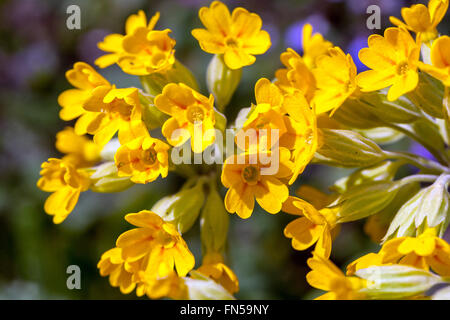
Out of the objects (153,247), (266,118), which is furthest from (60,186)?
(266,118)

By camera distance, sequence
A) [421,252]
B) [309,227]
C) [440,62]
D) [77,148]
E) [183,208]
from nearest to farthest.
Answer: [421,252]
[440,62]
[309,227]
[183,208]
[77,148]

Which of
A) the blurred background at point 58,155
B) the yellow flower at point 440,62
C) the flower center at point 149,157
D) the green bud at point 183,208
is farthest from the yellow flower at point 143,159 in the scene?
the blurred background at point 58,155

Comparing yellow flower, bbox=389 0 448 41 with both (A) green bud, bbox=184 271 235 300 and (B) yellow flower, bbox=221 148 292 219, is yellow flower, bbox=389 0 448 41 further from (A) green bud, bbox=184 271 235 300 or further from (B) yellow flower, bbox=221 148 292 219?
(A) green bud, bbox=184 271 235 300

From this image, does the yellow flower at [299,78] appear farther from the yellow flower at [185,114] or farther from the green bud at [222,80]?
Result: the yellow flower at [185,114]

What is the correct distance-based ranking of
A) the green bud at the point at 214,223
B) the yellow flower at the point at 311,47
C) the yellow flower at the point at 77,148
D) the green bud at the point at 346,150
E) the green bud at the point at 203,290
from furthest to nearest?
the yellow flower at the point at 77,148, the yellow flower at the point at 311,47, the green bud at the point at 214,223, the green bud at the point at 346,150, the green bud at the point at 203,290

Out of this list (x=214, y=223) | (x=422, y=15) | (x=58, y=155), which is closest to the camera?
(x=422, y=15)

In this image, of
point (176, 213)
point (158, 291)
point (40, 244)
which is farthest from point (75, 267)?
point (158, 291)

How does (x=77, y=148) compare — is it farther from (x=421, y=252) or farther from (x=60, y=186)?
(x=421, y=252)

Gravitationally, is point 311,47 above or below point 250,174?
above
